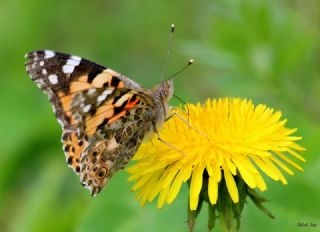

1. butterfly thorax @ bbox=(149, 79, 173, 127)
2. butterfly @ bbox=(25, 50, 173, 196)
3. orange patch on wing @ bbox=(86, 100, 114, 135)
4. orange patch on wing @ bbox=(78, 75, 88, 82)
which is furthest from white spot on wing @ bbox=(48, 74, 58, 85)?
butterfly thorax @ bbox=(149, 79, 173, 127)

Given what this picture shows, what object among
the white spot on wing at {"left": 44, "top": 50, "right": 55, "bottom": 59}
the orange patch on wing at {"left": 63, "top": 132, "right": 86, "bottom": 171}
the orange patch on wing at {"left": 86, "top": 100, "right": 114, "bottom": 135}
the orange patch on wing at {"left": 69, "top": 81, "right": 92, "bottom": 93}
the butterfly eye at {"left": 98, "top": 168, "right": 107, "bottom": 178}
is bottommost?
the butterfly eye at {"left": 98, "top": 168, "right": 107, "bottom": 178}

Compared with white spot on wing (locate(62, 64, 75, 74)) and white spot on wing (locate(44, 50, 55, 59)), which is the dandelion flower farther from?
white spot on wing (locate(44, 50, 55, 59))

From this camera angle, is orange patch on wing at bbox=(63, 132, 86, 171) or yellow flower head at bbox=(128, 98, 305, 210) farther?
orange patch on wing at bbox=(63, 132, 86, 171)

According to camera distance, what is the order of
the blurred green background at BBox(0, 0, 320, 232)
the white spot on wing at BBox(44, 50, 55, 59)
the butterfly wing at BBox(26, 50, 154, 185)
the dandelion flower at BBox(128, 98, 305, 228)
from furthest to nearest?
the blurred green background at BBox(0, 0, 320, 232)
the white spot on wing at BBox(44, 50, 55, 59)
the butterfly wing at BBox(26, 50, 154, 185)
the dandelion flower at BBox(128, 98, 305, 228)

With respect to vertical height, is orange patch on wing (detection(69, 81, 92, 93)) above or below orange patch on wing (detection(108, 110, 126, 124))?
above

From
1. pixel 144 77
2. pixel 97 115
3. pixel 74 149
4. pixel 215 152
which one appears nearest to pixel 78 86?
pixel 97 115

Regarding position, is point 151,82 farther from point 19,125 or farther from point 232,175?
point 232,175

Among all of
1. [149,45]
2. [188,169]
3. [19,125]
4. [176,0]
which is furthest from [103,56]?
[188,169]

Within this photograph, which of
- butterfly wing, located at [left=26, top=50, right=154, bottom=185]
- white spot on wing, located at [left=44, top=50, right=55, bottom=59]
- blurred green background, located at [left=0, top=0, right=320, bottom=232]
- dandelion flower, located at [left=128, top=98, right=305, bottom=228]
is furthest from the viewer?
blurred green background, located at [left=0, top=0, right=320, bottom=232]

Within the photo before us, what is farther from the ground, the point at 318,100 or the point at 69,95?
the point at 318,100
